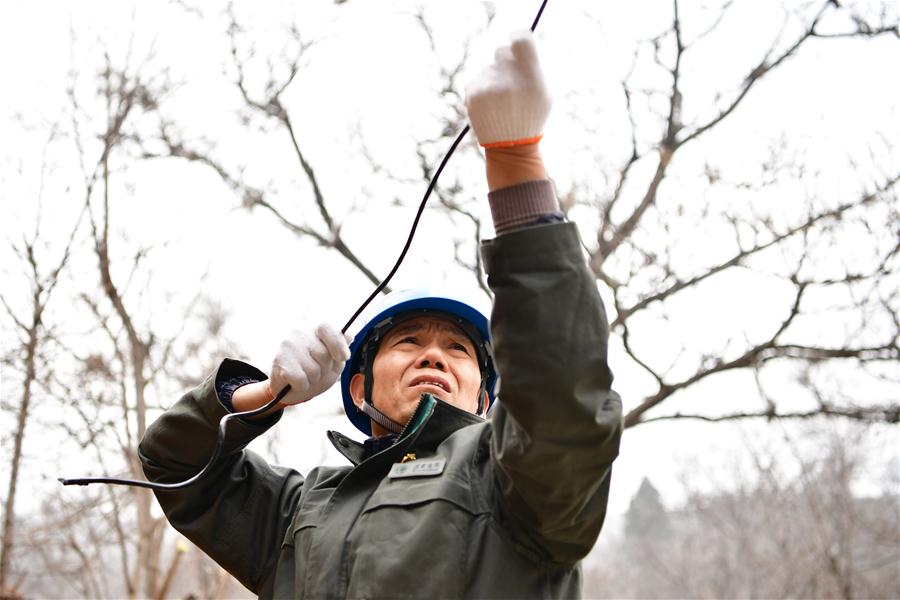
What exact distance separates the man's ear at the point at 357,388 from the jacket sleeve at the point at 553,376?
1.07m

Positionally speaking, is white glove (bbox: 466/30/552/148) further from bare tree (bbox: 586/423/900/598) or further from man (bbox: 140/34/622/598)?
bare tree (bbox: 586/423/900/598)

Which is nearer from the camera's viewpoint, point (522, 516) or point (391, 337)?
point (522, 516)

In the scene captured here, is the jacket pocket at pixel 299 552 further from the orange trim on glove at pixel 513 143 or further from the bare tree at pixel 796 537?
the bare tree at pixel 796 537

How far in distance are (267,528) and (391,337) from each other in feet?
2.13

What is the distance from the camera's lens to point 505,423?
1649 mm

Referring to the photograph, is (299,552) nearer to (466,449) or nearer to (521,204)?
(466,449)

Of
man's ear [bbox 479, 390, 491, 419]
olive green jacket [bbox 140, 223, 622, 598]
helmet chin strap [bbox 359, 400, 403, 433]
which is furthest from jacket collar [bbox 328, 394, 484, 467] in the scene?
man's ear [bbox 479, 390, 491, 419]

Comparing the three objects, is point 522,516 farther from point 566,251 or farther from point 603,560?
point 603,560

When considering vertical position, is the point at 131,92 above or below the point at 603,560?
below

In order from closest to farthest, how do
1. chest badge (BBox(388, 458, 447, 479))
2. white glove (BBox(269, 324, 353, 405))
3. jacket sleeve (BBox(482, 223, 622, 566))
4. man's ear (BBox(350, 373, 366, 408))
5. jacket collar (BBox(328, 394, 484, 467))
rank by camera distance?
jacket sleeve (BBox(482, 223, 622, 566))
chest badge (BBox(388, 458, 447, 479))
jacket collar (BBox(328, 394, 484, 467))
white glove (BBox(269, 324, 353, 405))
man's ear (BBox(350, 373, 366, 408))

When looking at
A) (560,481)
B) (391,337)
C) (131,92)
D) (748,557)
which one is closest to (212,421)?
(391,337)

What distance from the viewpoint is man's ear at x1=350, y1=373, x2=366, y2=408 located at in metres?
2.63

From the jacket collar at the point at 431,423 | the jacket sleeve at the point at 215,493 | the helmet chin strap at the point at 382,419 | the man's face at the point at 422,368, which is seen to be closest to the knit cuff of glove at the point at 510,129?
the jacket collar at the point at 431,423

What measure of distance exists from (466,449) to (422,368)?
0.47 m
